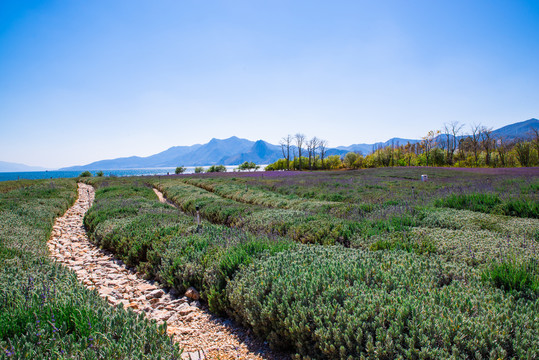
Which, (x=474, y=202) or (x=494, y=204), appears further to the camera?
(x=474, y=202)

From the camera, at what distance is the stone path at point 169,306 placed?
357 centimetres

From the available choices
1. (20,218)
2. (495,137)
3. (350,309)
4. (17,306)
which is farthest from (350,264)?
(495,137)

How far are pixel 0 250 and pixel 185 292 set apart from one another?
3849 millimetres

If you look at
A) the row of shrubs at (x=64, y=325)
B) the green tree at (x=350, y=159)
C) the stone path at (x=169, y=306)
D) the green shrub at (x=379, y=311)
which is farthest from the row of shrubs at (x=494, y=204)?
the green tree at (x=350, y=159)

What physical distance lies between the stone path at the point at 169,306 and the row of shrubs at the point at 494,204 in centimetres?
941

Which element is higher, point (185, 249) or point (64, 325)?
point (64, 325)

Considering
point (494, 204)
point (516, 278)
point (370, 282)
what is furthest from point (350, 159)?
point (370, 282)

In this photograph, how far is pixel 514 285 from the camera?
342 centimetres

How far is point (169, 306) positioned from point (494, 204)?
36.0 ft

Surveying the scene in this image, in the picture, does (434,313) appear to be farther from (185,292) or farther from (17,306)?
(17,306)

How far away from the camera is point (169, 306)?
15.7ft

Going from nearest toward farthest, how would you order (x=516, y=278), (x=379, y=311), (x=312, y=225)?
(x=379, y=311), (x=516, y=278), (x=312, y=225)

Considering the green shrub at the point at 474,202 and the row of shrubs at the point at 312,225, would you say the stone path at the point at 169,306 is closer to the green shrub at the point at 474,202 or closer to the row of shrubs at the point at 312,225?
the row of shrubs at the point at 312,225

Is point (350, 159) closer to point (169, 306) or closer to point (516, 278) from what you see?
point (516, 278)
